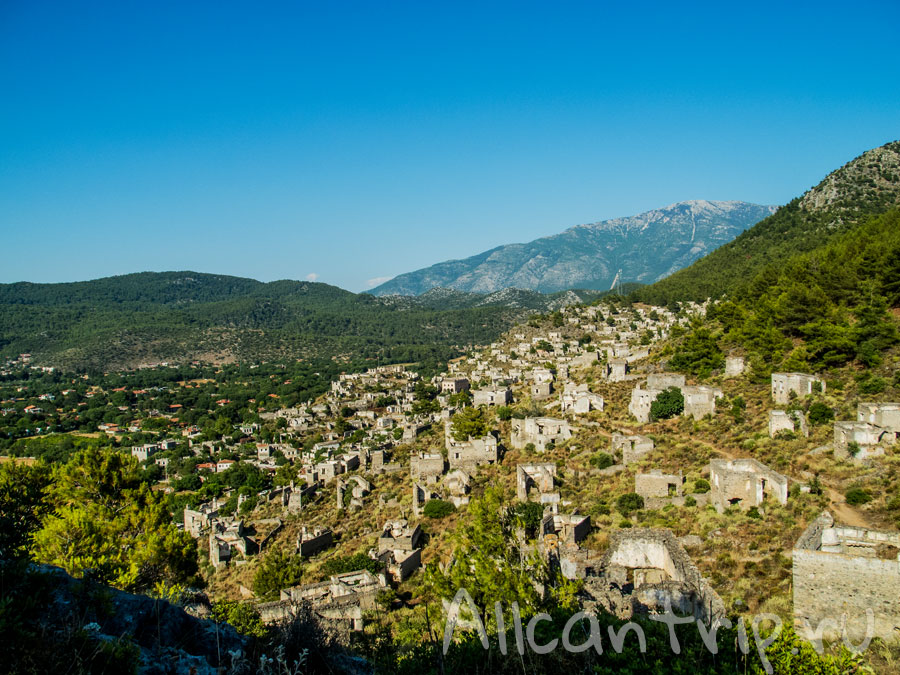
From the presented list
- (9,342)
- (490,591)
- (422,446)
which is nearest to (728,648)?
(490,591)

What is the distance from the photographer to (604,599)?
8734mm

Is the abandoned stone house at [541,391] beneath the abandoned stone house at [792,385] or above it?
beneath

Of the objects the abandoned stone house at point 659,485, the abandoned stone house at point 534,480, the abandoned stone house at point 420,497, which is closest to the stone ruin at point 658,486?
the abandoned stone house at point 659,485

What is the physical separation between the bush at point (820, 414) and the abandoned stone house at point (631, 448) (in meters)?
6.01

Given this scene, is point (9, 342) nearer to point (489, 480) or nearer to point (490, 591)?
point (489, 480)

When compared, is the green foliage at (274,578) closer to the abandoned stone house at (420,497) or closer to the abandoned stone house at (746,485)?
the abandoned stone house at (420,497)

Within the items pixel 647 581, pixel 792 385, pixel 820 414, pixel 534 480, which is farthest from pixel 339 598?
pixel 792 385

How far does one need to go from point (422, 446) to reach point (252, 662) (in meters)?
31.4

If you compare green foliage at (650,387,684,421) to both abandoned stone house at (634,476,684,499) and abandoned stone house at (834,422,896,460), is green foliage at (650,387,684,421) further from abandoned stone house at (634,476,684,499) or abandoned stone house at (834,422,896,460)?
abandoned stone house at (834,422,896,460)

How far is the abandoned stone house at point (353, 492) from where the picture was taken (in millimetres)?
28839

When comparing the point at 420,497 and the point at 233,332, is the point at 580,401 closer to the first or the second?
the point at 420,497

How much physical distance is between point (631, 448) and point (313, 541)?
14746mm

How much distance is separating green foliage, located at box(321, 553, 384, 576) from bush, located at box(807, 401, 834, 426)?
1654cm

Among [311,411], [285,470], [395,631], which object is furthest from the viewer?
[311,411]
